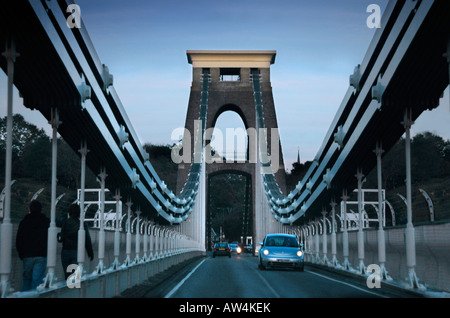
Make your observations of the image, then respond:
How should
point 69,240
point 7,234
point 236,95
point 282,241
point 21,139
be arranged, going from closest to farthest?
point 7,234
point 69,240
point 282,241
point 21,139
point 236,95

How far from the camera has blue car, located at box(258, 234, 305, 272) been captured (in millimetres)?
31297

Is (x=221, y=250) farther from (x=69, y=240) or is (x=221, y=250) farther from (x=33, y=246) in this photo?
(x=33, y=246)

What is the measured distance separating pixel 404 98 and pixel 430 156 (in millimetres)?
71738

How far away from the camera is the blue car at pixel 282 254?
3130cm

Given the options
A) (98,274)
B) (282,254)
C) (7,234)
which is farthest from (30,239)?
(282,254)

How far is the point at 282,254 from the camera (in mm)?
31766

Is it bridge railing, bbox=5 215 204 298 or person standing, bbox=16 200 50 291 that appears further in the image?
person standing, bbox=16 200 50 291

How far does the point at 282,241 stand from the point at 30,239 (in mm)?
22162

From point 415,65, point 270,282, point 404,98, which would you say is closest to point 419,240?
point 404,98

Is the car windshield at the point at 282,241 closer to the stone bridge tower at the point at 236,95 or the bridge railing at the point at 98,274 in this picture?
the bridge railing at the point at 98,274

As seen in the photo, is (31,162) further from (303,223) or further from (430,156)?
(430,156)

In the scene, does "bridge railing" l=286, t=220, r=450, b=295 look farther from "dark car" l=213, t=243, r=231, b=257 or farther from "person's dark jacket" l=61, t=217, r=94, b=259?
"dark car" l=213, t=243, r=231, b=257

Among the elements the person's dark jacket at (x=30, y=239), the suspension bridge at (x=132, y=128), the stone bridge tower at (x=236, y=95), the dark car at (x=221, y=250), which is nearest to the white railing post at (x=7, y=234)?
the suspension bridge at (x=132, y=128)

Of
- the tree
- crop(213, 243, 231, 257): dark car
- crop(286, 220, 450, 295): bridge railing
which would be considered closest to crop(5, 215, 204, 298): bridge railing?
crop(286, 220, 450, 295): bridge railing
